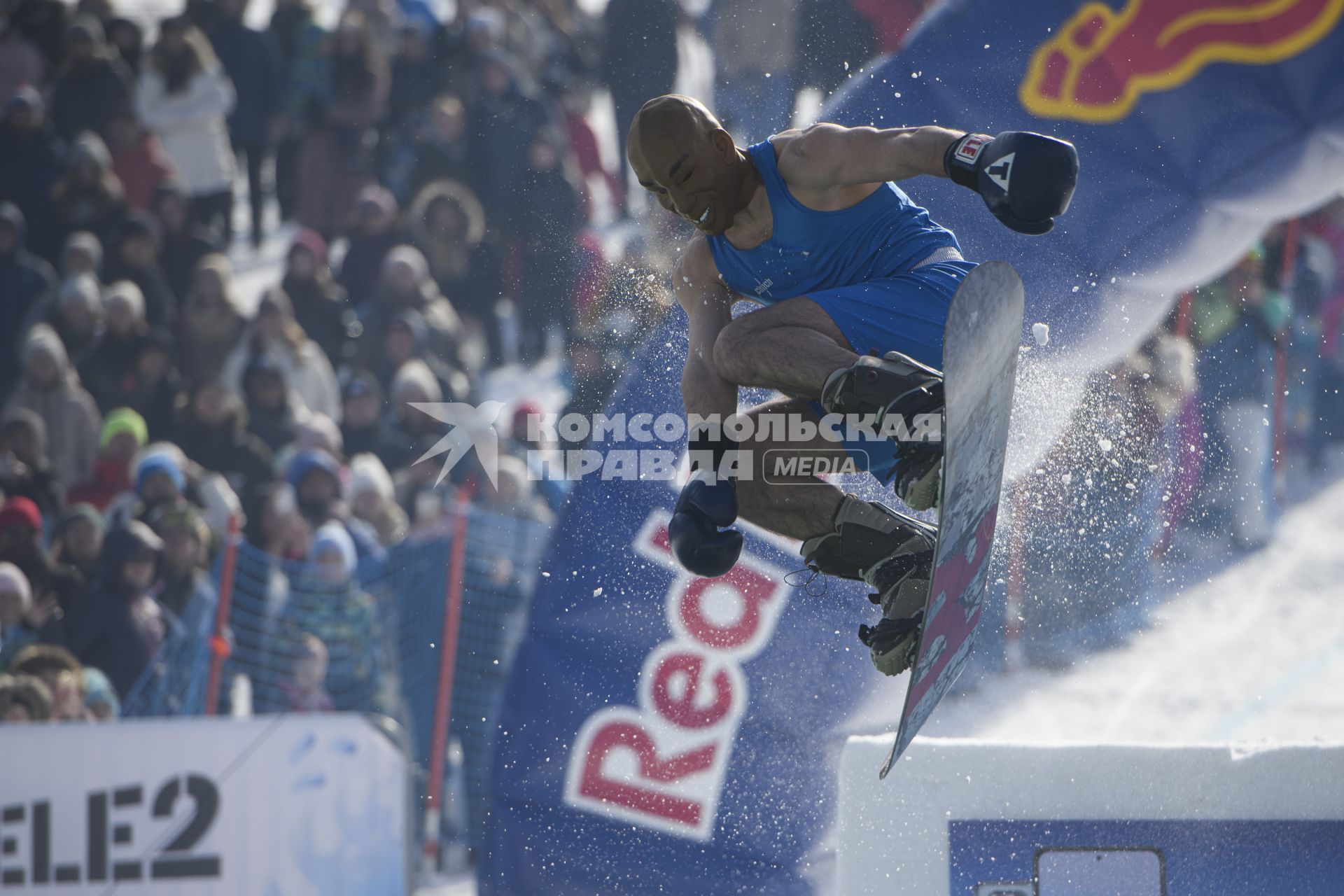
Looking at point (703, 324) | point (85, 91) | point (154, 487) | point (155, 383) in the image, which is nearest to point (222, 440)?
point (154, 487)

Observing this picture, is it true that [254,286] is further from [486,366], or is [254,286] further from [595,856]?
[595,856]

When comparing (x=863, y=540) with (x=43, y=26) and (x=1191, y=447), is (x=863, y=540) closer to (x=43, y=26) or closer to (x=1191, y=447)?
(x=1191, y=447)

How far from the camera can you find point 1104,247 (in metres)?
5.40

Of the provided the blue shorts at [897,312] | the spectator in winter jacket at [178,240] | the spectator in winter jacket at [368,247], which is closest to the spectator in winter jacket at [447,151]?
the spectator in winter jacket at [368,247]

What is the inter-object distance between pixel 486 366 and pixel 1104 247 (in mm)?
3633

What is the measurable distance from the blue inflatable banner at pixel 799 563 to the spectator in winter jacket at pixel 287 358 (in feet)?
7.74

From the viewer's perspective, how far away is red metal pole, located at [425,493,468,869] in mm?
6062

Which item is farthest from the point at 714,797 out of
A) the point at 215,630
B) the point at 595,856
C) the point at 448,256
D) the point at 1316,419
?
the point at 1316,419

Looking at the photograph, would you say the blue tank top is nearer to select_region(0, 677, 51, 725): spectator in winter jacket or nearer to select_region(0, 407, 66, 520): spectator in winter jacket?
select_region(0, 677, 51, 725): spectator in winter jacket

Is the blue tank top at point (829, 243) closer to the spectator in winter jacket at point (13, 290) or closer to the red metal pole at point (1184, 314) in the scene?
the red metal pole at point (1184, 314)

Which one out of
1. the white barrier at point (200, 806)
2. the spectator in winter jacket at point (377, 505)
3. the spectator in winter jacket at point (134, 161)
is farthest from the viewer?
the spectator in winter jacket at point (134, 161)

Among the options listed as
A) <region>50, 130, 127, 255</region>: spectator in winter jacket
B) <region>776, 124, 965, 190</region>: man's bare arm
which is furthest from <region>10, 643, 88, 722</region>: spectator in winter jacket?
<region>776, 124, 965, 190</region>: man's bare arm

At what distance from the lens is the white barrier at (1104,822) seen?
401 centimetres

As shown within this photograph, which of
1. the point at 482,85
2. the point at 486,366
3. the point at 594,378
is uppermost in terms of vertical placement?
the point at 482,85
